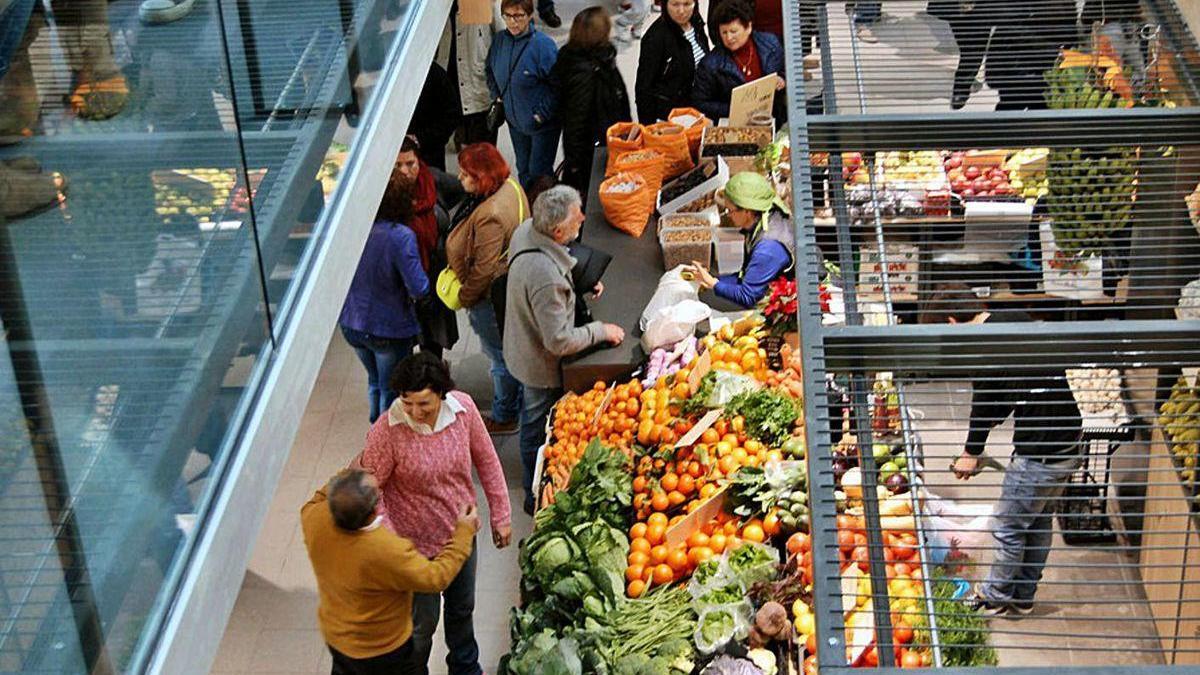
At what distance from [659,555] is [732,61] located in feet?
12.0

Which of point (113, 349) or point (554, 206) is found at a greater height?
point (113, 349)

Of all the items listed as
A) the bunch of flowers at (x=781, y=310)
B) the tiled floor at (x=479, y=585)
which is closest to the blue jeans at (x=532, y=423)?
the tiled floor at (x=479, y=585)

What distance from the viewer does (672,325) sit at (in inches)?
250

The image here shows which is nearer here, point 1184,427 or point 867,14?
point 1184,427

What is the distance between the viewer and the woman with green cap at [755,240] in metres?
6.56

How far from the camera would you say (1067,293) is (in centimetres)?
636

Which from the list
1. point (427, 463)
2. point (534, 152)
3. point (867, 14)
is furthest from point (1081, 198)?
point (534, 152)

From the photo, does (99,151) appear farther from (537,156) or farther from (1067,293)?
(537,156)

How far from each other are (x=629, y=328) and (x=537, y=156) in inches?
93.3

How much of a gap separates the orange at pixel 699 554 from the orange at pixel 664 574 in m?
0.09

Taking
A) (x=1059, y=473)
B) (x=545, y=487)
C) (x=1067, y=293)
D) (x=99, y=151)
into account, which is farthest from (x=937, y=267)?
(x=99, y=151)

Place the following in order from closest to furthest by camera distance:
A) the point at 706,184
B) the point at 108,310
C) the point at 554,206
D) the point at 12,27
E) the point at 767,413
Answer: the point at 12,27
the point at 108,310
the point at 767,413
the point at 554,206
the point at 706,184

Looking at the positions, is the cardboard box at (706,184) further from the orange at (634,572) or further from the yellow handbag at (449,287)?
the orange at (634,572)

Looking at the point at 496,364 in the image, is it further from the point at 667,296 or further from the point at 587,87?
the point at 587,87
